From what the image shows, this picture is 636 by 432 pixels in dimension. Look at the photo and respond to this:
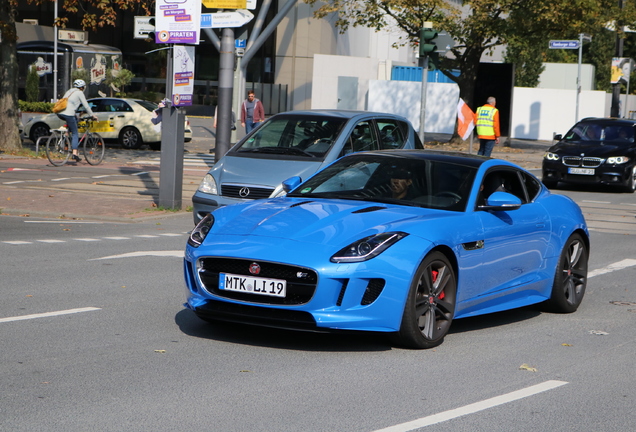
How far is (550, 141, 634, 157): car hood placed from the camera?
71.8 ft

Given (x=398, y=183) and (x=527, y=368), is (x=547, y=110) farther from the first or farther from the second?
(x=527, y=368)

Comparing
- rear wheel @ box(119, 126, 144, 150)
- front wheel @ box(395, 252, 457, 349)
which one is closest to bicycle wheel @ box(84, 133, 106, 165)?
rear wheel @ box(119, 126, 144, 150)

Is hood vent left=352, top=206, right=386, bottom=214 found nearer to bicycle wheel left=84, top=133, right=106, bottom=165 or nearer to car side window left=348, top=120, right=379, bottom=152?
car side window left=348, top=120, right=379, bottom=152

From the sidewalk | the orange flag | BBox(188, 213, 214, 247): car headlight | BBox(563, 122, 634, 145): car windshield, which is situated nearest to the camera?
BBox(188, 213, 214, 247): car headlight

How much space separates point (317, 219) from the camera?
6828 mm

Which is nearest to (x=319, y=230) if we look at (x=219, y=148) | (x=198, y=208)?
(x=198, y=208)

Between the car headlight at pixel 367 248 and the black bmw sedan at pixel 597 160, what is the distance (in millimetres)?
16073

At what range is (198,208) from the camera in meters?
12.4

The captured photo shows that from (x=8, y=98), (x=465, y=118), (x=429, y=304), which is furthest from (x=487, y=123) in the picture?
Answer: (x=429, y=304)

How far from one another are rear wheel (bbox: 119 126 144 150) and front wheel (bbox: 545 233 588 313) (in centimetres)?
2167

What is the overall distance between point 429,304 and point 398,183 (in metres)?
1.18

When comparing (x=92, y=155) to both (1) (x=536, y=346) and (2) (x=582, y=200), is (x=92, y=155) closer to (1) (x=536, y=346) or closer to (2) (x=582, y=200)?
(2) (x=582, y=200)

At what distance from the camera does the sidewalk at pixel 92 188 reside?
15219 mm

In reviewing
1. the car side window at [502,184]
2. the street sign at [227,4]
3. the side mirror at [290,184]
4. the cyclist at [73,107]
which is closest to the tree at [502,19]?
the cyclist at [73,107]
